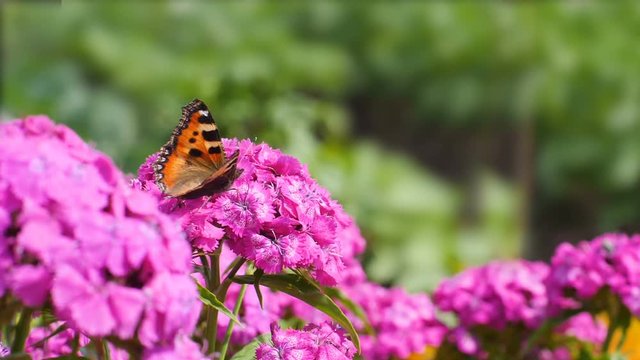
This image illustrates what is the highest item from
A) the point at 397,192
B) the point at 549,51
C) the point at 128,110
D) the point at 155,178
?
the point at 549,51

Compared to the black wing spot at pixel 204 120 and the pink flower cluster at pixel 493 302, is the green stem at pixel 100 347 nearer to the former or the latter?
the black wing spot at pixel 204 120

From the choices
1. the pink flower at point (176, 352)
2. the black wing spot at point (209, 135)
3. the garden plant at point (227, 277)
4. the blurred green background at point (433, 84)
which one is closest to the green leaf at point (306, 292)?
the garden plant at point (227, 277)

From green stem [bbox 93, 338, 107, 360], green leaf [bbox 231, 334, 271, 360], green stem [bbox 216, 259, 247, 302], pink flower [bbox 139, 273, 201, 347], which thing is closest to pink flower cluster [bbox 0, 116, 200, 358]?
pink flower [bbox 139, 273, 201, 347]

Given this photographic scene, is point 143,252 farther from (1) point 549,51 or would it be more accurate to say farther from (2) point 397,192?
(1) point 549,51

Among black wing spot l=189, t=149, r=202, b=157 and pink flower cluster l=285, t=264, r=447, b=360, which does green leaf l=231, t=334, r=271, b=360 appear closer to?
black wing spot l=189, t=149, r=202, b=157

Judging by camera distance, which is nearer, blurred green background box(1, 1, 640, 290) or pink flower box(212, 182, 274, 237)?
pink flower box(212, 182, 274, 237)

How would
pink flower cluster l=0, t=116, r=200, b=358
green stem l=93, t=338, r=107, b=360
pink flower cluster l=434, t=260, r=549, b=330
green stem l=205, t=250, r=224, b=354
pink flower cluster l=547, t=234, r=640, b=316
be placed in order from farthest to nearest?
pink flower cluster l=434, t=260, r=549, b=330
pink flower cluster l=547, t=234, r=640, b=316
green stem l=205, t=250, r=224, b=354
green stem l=93, t=338, r=107, b=360
pink flower cluster l=0, t=116, r=200, b=358

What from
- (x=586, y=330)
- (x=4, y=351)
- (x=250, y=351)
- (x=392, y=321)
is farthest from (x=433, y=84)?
(x=4, y=351)

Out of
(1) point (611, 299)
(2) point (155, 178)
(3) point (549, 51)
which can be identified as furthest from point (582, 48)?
(2) point (155, 178)

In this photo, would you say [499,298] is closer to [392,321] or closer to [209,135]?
[392,321]
